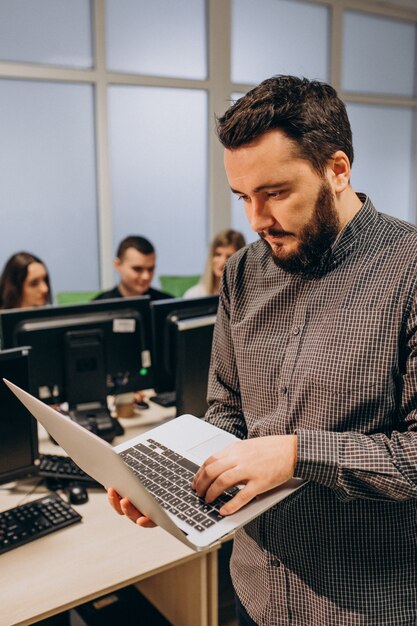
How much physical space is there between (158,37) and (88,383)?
313cm

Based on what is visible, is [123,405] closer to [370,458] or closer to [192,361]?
[192,361]

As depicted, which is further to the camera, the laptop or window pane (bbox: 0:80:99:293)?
window pane (bbox: 0:80:99:293)

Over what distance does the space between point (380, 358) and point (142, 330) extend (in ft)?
4.74

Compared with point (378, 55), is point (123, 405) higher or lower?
lower

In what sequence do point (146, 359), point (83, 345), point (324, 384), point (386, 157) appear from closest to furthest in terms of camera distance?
point (324, 384)
point (83, 345)
point (146, 359)
point (386, 157)

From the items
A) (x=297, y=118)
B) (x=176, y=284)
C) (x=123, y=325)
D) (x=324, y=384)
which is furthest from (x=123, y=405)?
(x=176, y=284)

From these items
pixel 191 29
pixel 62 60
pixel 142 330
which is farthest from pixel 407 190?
pixel 142 330

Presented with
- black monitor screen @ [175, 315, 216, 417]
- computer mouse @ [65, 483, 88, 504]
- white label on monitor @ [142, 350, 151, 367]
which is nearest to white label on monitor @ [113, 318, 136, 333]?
white label on monitor @ [142, 350, 151, 367]

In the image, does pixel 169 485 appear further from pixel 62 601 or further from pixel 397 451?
pixel 62 601

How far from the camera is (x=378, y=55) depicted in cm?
544

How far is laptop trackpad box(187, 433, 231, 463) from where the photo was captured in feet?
3.50

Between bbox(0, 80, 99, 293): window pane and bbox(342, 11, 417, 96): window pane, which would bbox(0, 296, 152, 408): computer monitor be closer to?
bbox(0, 80, 99, 293): window pane

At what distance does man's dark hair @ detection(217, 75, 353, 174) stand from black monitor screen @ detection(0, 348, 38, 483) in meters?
0.95

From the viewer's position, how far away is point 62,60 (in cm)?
400
